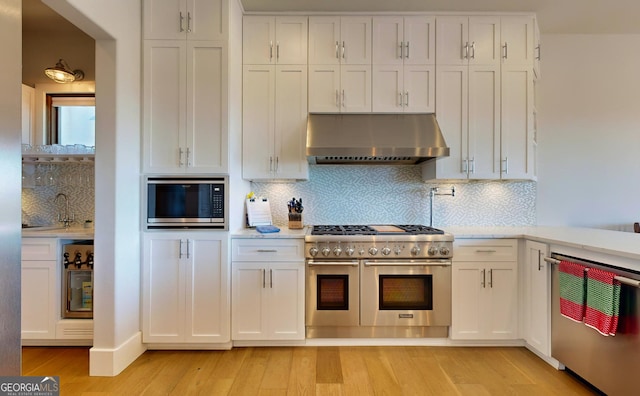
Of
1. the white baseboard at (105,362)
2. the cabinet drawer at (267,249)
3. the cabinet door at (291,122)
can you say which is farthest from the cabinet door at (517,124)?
the white baseboard at (105,362)

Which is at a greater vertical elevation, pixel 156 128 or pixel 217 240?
pixel 156 128

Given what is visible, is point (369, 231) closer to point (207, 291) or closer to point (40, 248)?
point (207, 291)

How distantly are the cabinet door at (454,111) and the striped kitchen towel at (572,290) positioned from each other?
1.14 metres

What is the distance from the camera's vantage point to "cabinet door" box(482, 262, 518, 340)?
271 cm

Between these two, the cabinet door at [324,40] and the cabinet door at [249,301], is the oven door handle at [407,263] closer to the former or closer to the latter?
the cabinet door at [249,301]

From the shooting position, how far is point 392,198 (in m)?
3.38

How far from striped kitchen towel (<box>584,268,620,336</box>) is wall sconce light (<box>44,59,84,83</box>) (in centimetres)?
454

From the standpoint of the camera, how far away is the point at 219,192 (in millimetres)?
2645

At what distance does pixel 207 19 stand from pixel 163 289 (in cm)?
228

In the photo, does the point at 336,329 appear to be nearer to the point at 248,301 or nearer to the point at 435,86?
the point at 248,301

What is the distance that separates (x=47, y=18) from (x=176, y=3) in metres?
1.36

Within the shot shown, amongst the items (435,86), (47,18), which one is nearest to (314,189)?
(435,86)

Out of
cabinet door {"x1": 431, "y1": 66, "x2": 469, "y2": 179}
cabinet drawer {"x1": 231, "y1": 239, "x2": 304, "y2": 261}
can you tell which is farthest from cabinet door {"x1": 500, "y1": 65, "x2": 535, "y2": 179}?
cabinet drawer {"x1": 231, "y1": 239, "x2": 304, "y2": 261}

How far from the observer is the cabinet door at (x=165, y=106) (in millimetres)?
2621
